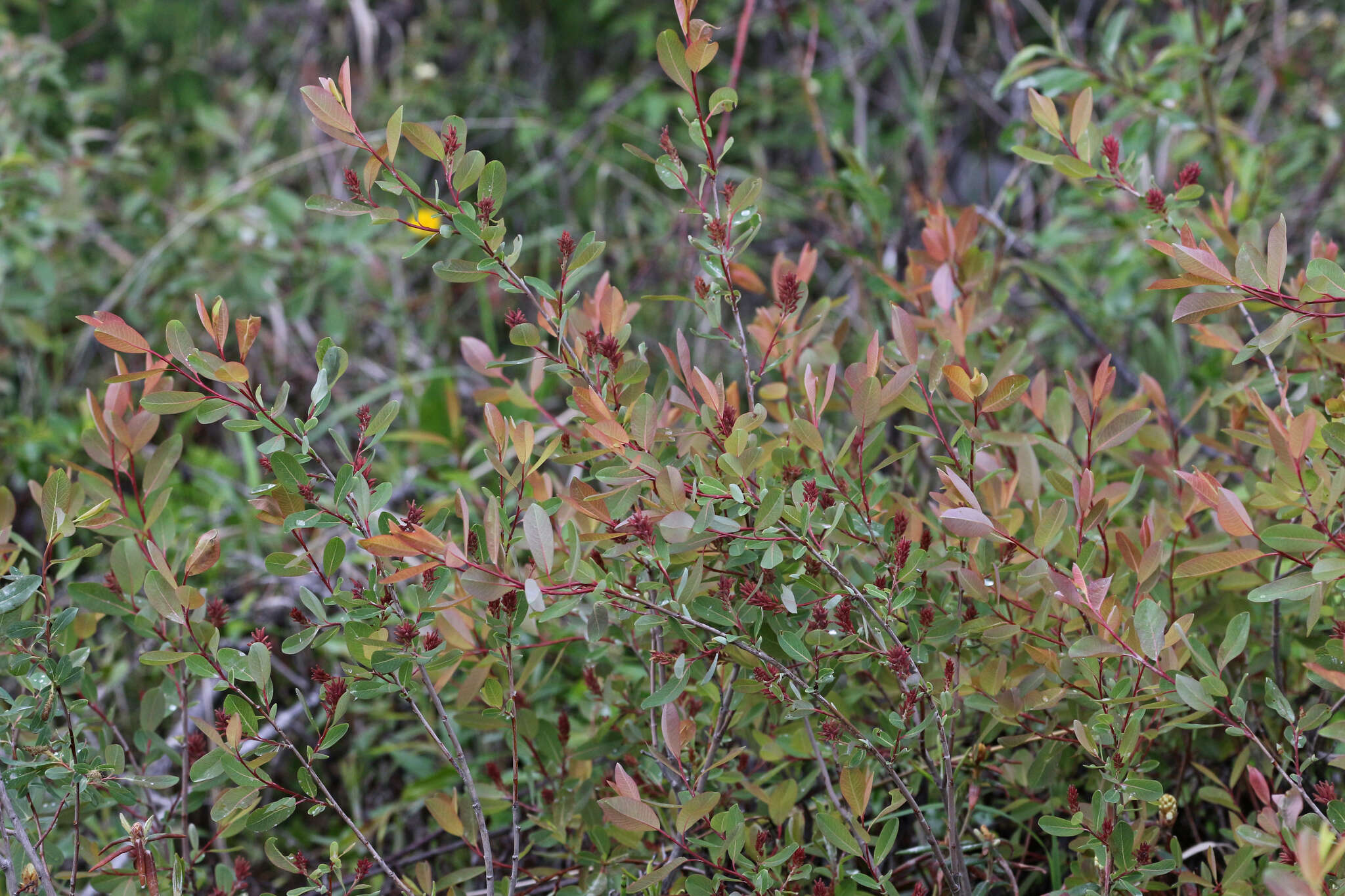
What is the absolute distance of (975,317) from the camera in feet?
3.94

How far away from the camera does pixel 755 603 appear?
0.83m

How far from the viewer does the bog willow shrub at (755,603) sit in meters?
0.81

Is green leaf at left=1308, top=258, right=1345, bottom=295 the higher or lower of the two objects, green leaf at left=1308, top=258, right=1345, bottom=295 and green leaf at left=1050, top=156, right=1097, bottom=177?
the lower

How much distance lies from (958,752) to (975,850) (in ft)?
0.38

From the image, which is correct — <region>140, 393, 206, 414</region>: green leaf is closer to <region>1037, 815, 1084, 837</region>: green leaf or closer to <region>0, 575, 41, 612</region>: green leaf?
<region>0, 575, 41, 612</region>: green leaf

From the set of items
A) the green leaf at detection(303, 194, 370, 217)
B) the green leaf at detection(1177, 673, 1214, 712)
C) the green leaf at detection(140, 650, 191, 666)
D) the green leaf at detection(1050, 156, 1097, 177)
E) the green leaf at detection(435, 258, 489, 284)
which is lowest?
the green leaf at detection(140, 650, 191, 666)

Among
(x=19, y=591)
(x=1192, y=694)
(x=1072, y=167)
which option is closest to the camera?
(x=1192, y=694)

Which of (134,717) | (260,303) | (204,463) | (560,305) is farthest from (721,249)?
(260,303)

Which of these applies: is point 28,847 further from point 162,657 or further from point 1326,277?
point 1326,277

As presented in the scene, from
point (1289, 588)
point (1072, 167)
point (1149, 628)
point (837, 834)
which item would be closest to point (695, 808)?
point (837, 834)

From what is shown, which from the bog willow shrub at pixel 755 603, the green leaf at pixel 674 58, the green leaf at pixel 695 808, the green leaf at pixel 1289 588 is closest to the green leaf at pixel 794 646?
the bog willow shrub at pixel 755 603

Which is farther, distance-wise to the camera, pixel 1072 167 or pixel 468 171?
pixel 1072 167

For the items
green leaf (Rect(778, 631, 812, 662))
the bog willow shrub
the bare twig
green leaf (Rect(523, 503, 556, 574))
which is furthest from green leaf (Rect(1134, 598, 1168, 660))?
the bare twig

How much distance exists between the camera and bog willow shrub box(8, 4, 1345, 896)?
0.81 meters
